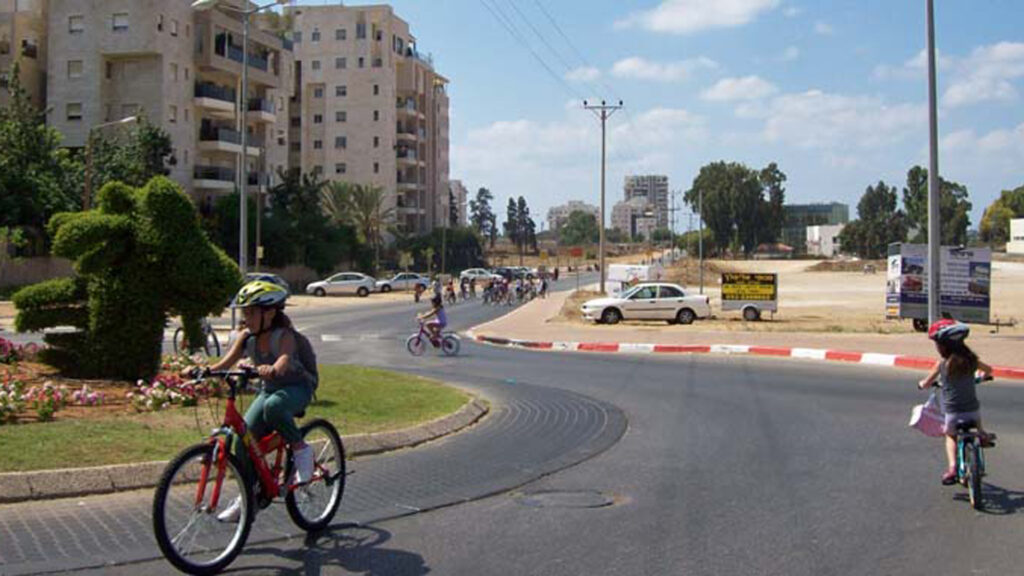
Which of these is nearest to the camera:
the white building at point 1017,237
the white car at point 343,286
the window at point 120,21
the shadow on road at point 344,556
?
the shadow on road at point 344,556

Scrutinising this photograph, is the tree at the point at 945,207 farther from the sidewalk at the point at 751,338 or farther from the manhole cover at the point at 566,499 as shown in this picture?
the manhole cover at the point at 566,499

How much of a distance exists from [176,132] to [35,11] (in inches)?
461

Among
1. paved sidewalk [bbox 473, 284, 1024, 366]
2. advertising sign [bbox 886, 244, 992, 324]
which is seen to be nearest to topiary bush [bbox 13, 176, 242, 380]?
paved sidewalk [bbox 473, 284, 1024, 366]

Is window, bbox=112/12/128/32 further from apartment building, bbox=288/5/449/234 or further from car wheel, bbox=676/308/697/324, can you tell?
car wheel, bbox=676/308/697/324

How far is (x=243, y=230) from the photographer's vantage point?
104 feet

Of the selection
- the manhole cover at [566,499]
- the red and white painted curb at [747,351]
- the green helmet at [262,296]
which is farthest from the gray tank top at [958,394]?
the red and white painted curb at [747,351]

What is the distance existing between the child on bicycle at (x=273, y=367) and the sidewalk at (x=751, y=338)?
16.2m

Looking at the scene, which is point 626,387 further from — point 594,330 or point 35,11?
point 35,11

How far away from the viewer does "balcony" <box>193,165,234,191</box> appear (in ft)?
210

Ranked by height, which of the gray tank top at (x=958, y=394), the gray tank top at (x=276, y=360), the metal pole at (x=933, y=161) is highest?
the metal pole at (x=933, y=161)

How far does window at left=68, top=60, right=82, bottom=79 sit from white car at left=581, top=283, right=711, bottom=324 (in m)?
38.8

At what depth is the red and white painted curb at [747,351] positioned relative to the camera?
2028 cm

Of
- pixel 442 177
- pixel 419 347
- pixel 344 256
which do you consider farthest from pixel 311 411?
pixel 442 177

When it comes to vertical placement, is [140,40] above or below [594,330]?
above
